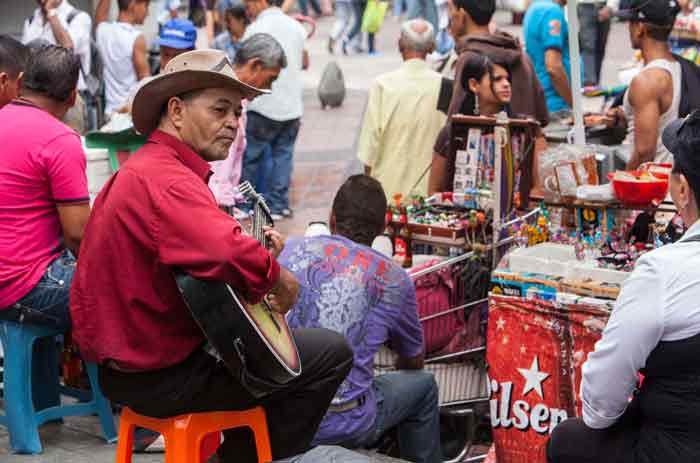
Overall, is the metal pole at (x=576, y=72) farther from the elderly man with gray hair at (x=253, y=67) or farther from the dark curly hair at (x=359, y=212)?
the elderly man with gray hair at (x=253, y=67)

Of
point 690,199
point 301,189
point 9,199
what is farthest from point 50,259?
point 301,189

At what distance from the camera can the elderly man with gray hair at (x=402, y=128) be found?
23.3ft

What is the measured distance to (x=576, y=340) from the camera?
4.45 metres

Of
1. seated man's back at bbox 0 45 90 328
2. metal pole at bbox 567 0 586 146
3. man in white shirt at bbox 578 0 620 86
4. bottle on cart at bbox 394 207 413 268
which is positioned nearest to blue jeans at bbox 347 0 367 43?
man in white shirt at bbox 578 0 620 86

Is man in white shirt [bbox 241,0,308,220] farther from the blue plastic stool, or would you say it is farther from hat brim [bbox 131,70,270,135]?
hat brim [bbox 131,70,270,135]

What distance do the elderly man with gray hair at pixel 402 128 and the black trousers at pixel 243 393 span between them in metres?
3.21

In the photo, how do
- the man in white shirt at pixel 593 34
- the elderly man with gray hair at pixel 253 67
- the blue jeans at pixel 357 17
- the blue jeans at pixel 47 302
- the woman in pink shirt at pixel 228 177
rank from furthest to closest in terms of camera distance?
the blue jeans at pixel 357 17 < the man in white shirt at pixel 593 34 < the elderly man with gray hair at pixel 253 67 < the woman in pink shirt at pixel 228 177 < the blue jeans at pixel 47 302

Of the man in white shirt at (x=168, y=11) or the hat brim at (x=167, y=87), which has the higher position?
the hat brim at (x=167, y=87)

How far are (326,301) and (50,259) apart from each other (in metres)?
1.20

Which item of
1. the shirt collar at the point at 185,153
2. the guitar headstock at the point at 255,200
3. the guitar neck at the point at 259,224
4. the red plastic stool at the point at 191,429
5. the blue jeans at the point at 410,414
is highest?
the shirt collar at the point at 185,153

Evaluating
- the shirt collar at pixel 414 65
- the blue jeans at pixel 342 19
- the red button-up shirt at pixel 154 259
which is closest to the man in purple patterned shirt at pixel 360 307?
the red button-up shirt at pixel 154 259

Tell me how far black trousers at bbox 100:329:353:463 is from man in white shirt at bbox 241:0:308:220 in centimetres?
503

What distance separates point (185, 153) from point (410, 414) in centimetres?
164

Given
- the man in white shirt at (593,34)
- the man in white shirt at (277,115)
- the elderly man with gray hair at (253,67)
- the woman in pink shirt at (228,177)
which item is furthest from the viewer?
the man in white shirt at (593,34)
